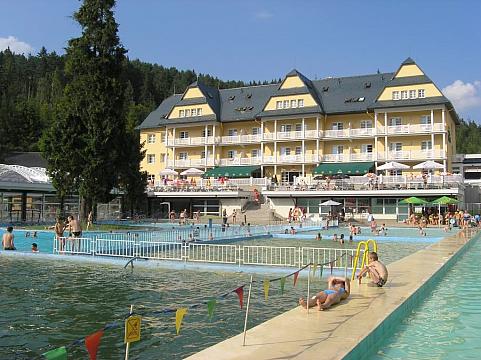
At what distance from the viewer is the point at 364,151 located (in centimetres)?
5419

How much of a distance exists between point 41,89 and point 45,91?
1.58 meters

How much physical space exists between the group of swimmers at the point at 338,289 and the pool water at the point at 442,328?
1023 millimetres

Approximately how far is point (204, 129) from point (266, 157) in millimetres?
9993

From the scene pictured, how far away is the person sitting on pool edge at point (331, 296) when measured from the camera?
862cm

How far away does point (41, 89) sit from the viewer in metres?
106

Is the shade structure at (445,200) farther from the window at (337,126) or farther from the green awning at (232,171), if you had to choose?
the green awning at (232,171)

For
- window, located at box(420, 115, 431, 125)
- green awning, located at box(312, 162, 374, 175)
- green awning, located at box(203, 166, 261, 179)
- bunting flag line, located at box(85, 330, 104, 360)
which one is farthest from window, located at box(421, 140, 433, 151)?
bunting flag line, located at box(85, 330, 104, 360)

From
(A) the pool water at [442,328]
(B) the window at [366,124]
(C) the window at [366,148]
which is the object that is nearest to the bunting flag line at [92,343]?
(A) the pool water at [442,328]

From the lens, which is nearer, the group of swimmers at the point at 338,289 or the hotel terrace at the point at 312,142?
the group of swimmers at the point at 338,289

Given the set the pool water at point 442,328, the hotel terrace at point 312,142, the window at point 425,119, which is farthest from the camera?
the window at point 425,119

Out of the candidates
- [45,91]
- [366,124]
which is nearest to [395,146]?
[366,124]

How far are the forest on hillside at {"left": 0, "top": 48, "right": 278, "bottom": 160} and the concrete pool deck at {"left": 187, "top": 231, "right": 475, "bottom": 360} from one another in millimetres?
70310

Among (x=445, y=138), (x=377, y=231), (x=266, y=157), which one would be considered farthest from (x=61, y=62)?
(x=377, y=231)

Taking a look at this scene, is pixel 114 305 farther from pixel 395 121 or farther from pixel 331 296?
pixel 395 121
